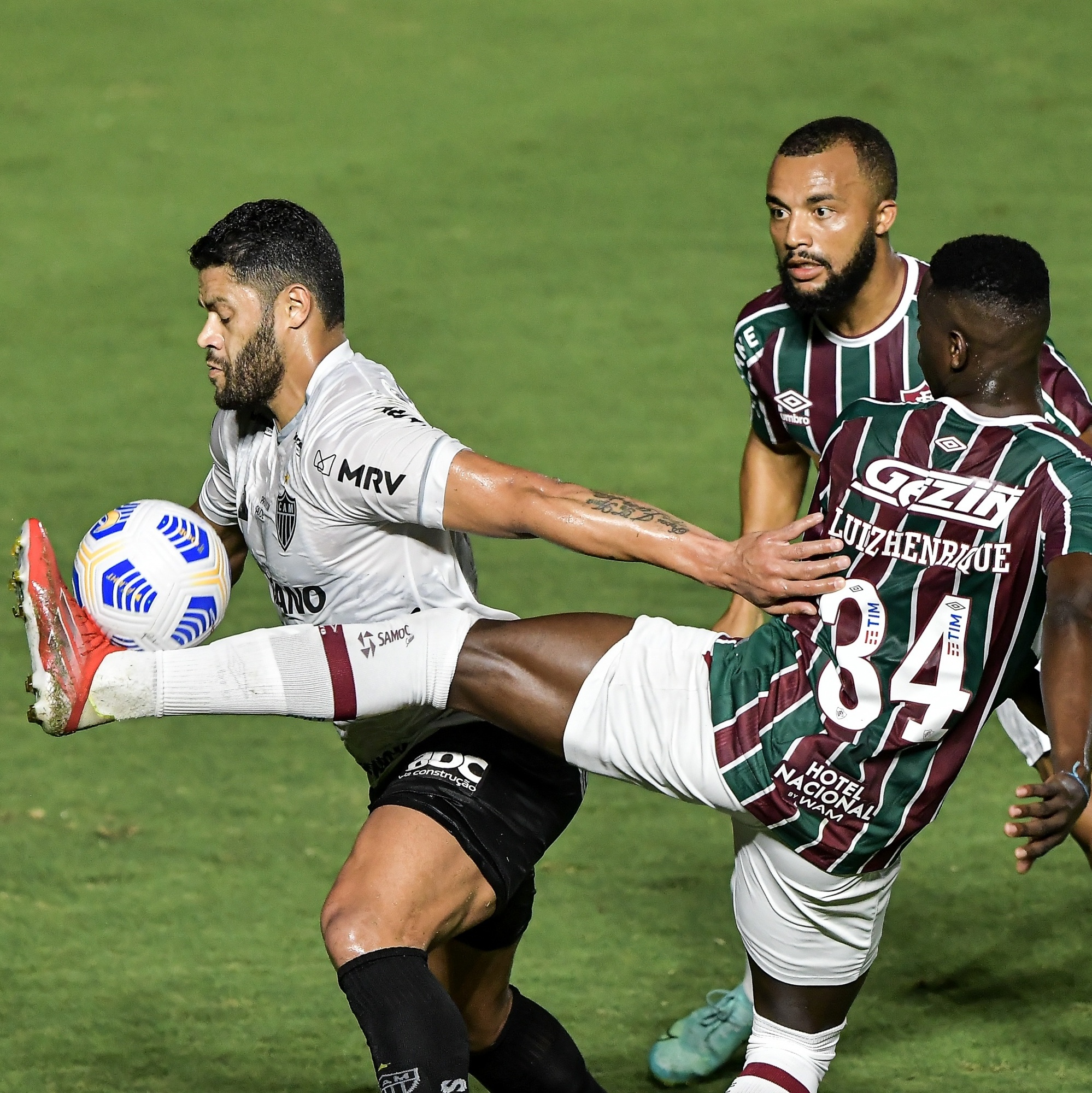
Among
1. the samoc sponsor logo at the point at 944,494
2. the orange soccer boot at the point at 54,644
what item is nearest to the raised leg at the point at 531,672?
the samoc sponsor logo at the point at 944,494

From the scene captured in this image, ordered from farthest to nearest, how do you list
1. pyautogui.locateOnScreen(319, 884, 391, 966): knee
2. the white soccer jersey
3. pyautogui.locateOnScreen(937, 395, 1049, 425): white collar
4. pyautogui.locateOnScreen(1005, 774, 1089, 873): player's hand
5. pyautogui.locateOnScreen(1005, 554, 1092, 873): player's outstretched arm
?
the white soccer jersey < pyautogui.locateOnScreen(319, 884, 391, 966): knee < pyautogui.locateOnScreen(937, 395, 1049, 425): white collar < pyautogui.locateOnScreen(1005, 554, 1092, 873): player's outstretched arm < pyautogui.locateOnScreen(1005, 774, 1089, 873): player's hand

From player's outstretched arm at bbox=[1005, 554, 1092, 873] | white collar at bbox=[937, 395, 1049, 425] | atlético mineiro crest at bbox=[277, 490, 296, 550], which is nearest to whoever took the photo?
player's outstretched arm at bbox=[1005, 554, 1092, 873]

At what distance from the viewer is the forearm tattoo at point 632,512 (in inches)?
150

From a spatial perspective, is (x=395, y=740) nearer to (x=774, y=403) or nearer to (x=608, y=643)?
(x=608, y=643)

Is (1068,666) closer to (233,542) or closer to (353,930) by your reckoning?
(353,930)

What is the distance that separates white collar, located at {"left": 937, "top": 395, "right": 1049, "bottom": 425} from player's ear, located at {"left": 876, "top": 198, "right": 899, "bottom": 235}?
5.00 feet

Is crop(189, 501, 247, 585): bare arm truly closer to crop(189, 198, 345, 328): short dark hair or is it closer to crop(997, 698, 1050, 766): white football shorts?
crop(189, 198, 345, 328): short dark hair

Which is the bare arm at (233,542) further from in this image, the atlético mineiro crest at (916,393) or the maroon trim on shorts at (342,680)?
the atlético mineiro crest at (916,393)

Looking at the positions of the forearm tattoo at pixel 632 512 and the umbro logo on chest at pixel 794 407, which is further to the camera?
the umbro logo on chest at pixel 794 407

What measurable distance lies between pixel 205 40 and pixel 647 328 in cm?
533

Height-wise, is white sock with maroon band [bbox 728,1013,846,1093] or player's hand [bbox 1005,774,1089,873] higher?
player's hand [bbox 1005,774,1089,873]

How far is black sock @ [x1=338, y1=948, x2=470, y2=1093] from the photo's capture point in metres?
3.62

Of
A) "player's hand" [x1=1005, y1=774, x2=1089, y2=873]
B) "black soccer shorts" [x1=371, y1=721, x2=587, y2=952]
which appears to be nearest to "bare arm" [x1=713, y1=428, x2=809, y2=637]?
"black soccer shorts" [x1=371, y1=721, x2=587, y2=952]

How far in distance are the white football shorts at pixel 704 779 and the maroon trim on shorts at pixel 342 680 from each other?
0.46 meters
